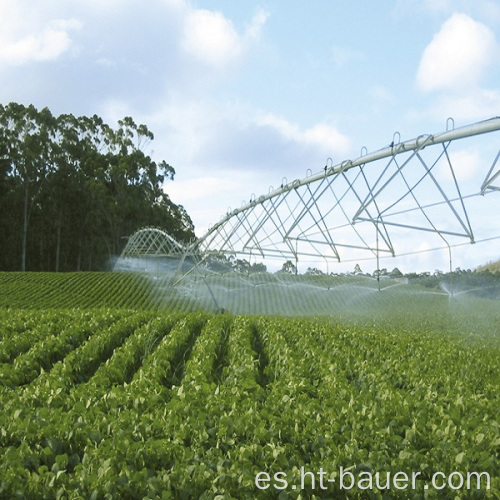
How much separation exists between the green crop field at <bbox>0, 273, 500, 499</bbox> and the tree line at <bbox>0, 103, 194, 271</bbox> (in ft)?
116

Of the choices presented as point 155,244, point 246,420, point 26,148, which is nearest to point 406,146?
point 246,420

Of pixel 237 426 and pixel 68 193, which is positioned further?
pixel 68 193

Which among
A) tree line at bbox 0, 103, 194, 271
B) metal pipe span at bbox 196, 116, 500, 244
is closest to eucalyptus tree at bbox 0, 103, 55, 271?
tree line at bbox 0, 103, 194, 271

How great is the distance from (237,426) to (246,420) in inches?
5.1

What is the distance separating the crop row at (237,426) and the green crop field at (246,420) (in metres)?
0.01

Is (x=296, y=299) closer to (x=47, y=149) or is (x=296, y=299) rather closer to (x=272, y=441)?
(x=47, y=149)

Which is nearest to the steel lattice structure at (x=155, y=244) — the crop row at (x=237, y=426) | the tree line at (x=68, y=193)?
the tree line at (x=68, y=193)

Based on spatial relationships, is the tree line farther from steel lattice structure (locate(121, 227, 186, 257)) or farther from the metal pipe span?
the metal pipe span

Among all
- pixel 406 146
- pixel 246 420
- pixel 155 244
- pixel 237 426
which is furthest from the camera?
pixel 155 244

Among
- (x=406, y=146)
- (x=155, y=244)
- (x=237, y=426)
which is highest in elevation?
(x=155, y=244)

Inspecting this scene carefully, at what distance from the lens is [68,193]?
152ft

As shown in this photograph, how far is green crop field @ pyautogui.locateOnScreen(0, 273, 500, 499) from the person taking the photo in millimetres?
4086

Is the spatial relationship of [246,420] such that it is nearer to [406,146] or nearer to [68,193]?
[406,146]

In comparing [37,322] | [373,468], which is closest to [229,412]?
[373,468]
